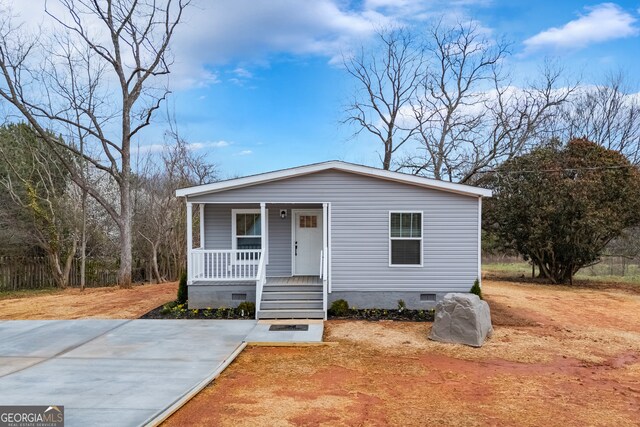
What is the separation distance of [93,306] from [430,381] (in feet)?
30.4

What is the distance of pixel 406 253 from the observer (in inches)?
405

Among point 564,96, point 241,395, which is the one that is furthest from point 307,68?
point 241,395

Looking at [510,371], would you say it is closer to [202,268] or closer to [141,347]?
[141,347]

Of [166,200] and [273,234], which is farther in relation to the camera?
[166,200]

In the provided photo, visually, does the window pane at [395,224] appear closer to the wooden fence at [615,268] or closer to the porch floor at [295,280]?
the porch floor at [295,280]

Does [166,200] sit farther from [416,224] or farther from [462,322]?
[462,322]

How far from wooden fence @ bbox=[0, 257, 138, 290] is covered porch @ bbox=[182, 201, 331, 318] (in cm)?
1101

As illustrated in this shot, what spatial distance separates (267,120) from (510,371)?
16.5 meters

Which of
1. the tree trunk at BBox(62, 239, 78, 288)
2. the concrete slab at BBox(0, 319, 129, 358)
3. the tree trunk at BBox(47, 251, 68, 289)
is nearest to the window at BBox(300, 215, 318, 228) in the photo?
the concrete slab at BBox(0, 319, 129, 358)

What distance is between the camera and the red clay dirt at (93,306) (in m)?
10.1

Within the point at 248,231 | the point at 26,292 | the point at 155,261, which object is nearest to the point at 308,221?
the point at 248,231

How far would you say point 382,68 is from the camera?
24297 millimetres

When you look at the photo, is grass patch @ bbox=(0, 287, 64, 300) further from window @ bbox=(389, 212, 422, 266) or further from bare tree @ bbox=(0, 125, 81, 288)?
window @ bbox=(389, 212, 422, 266)
